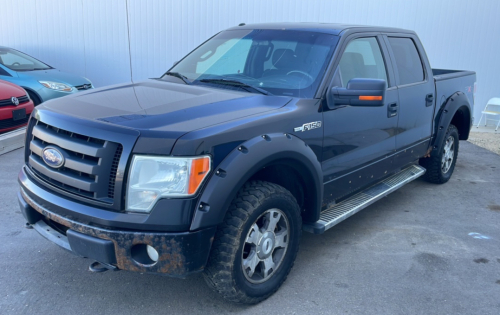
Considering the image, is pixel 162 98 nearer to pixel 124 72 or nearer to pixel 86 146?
pixel 86 146

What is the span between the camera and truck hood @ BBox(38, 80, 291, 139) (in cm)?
Result: 279

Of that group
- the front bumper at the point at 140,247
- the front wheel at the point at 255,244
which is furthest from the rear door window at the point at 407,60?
the front bumper at the point at 140,247

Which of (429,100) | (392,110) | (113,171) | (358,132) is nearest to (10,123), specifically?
(113,171)

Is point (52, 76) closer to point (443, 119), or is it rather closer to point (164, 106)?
point (164, 106)

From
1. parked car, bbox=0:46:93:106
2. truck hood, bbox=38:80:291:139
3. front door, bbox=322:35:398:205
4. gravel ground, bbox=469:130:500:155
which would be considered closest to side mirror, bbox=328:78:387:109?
front door, bbox=322:35:398:205

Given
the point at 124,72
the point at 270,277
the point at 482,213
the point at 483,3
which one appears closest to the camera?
the point at 270,277

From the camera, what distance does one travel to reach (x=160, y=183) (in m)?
2.63

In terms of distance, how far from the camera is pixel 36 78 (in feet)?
28.7

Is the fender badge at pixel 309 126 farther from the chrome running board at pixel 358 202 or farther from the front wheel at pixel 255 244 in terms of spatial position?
the chrome running board at pixel 358 202

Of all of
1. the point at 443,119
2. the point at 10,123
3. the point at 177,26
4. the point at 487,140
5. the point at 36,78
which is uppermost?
the point at 177,26

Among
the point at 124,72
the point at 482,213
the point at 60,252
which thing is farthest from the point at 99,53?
the point at 482,213

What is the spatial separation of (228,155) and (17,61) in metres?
8.17

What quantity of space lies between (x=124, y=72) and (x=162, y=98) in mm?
8259

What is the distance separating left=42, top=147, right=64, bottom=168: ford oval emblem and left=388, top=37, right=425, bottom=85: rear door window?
3.22 meters
